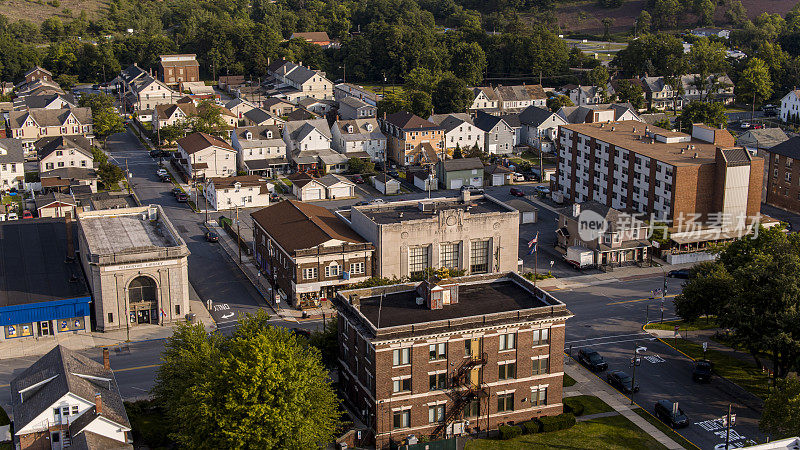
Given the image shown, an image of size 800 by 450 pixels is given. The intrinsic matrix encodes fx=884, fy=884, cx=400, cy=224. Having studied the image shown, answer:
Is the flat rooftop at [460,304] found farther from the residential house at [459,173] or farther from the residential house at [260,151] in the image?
the residential house at [260,151]

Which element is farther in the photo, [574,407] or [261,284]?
[261,284]

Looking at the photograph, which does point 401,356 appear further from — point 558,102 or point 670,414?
point 558,102

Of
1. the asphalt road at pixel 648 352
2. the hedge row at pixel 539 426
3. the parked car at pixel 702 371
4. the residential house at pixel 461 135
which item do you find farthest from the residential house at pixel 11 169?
the parked car at pixel 702 371

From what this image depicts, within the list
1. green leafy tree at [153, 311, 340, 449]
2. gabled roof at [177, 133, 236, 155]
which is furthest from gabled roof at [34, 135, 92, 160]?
green leafy tree at [153, 311, 340, 449]

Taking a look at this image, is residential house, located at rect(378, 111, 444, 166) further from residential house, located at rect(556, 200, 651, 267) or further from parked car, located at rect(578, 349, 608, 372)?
parked car, located at rect(578, 349, 608, 372)

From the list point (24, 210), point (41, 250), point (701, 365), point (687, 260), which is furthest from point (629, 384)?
point (24, 210)

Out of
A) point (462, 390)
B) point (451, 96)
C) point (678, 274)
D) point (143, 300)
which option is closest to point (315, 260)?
point (143, 300)

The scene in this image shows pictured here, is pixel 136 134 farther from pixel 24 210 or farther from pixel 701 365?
pixel 701 365
